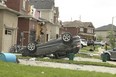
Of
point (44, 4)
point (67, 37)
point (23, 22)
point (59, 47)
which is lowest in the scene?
point (59, 47)

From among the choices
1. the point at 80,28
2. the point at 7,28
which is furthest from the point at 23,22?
the point at 80,28

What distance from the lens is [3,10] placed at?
33344 millimetres

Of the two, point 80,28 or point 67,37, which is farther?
point 80,28

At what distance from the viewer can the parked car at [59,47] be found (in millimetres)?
25406

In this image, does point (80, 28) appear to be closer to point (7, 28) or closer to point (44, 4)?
point (44, 4)

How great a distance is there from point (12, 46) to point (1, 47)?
128 inches

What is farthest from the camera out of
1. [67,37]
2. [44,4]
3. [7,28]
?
[44,4]

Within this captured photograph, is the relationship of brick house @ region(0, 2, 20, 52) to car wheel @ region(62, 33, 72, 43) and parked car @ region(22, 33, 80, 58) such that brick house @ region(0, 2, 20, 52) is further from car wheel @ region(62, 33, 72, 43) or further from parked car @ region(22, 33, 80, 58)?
car wheel @ region(62, 33, 72, 43)

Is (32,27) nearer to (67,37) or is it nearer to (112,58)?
(112,58)

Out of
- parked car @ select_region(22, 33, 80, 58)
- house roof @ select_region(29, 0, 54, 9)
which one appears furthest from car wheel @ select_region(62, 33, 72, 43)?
house roof @ select_region(29, 0, 54, 9)

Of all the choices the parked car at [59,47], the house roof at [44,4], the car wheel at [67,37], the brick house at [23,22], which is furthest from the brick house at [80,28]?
the car wheel at [67,37]

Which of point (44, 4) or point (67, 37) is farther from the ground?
point (44, 4)

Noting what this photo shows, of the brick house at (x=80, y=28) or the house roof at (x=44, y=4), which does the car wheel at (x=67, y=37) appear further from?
the brick house at (x=80, y=28)

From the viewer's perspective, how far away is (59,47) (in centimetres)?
2550
